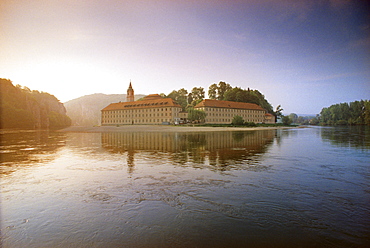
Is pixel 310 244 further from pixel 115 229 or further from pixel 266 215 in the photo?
pixel 115 229

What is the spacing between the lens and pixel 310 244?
445 cm

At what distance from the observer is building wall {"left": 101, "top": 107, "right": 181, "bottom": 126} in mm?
113625

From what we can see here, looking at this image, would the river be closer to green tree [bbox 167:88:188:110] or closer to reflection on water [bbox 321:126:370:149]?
reflection on water [bbox 321:126:370:149]

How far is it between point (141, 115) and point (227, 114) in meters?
48.0

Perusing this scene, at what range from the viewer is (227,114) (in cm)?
12338

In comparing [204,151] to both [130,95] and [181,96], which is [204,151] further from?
[130,95]

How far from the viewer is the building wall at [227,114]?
113m

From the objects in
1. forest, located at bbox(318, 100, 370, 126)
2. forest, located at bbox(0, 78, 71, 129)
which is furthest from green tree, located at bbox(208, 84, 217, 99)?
forest, located at bbox(0, 78, 71, 129)

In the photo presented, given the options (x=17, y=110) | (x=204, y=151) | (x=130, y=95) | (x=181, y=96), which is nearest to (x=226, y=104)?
(x=181, y=96)

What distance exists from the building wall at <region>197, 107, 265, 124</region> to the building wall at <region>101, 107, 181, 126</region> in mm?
16281

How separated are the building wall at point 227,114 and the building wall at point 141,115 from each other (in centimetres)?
1628

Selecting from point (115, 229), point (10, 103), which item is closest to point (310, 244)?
point (115, 229)

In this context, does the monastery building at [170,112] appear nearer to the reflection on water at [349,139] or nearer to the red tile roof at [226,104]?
the red tile roof at [226,104]

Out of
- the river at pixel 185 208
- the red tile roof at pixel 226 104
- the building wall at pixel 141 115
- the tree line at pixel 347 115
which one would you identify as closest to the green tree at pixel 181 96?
the building wall at pixel 141 115
